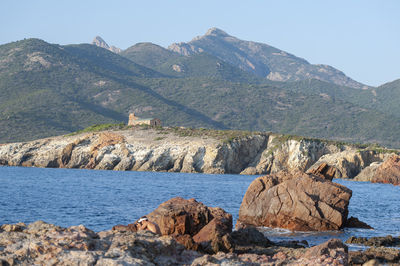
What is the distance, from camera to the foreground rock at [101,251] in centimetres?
1090

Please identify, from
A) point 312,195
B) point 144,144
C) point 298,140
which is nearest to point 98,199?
point 312,195

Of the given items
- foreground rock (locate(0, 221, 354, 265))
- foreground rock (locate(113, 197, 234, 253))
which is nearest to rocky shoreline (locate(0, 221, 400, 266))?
foreground rock (locate(0, 221, 354, 265))

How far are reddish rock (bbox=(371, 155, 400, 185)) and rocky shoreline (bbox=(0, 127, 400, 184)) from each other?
3.12 meters

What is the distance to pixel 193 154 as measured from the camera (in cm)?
9238

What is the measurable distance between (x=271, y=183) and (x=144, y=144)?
210 ft

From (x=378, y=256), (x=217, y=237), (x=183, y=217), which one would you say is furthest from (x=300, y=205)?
(x=217, y=237)

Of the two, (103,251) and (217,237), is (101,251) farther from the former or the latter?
(217,237)

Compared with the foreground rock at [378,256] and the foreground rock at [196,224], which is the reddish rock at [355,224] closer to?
the foreground rock at [378,256]

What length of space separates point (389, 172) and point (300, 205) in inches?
2291

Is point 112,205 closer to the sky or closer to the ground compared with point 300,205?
closer to the ground

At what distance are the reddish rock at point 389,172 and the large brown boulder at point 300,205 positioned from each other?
54.6 metres

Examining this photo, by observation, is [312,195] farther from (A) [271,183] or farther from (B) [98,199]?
(B) [98,199]

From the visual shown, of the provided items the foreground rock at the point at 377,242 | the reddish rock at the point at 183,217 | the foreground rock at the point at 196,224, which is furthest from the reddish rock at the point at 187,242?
the foreground rock at the point at 377,242

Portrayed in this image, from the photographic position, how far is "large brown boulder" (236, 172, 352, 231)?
2891cm
